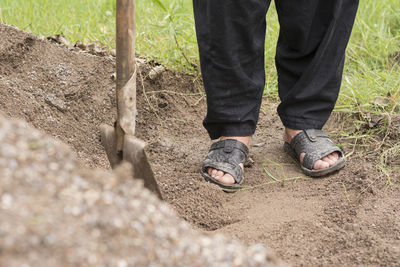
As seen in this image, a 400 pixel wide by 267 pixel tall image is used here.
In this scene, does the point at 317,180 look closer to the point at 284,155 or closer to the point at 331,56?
the point at 284,155

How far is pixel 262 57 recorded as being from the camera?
2102 millimetres

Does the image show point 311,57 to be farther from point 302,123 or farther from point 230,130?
point 230,130

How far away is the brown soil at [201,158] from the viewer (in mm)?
1634

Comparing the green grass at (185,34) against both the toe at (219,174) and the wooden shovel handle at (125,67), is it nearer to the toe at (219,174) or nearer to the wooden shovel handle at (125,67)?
the toe at (219,174)

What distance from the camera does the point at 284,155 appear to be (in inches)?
92.7

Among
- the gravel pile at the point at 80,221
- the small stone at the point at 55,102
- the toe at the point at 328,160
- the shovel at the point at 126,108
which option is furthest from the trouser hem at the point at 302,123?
the gravel pile at the point at 80,221

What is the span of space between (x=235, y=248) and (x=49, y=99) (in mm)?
1613

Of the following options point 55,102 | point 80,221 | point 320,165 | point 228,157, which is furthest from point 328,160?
point 80,221

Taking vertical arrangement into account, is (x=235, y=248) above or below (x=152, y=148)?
above

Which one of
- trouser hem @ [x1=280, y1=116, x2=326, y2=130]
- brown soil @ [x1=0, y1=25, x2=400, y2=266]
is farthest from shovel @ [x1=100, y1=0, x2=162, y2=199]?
trouser hem @ [x1=280, y1=116, x2=326, y2=130]

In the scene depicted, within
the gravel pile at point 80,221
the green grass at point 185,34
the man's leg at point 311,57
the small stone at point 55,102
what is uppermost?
the gravel pile at point 80,221

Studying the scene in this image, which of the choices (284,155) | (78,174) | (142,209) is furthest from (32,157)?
(284,155)

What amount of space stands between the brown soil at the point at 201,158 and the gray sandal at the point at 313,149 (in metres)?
0.04

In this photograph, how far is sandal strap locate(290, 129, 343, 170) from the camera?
2.14 metres
